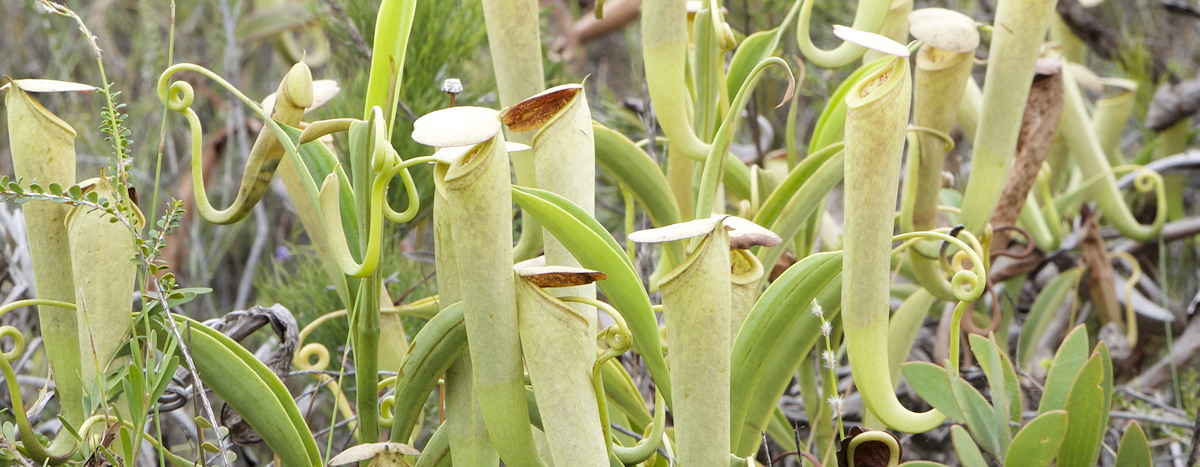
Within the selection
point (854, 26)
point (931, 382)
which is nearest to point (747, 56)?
point (854, 26)

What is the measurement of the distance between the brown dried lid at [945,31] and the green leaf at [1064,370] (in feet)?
0.66

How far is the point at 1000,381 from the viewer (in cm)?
58

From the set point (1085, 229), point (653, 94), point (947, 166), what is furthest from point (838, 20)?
point (653, 94)

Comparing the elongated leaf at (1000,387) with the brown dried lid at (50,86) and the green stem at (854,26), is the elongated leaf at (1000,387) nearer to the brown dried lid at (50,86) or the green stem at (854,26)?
the green stem at (854,26)

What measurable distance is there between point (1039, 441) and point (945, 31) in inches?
10.9

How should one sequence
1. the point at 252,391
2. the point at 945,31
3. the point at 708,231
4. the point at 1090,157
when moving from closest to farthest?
the point at 708,231 → the point at 252,391 → the point at 945,31 → the point at 1090,157

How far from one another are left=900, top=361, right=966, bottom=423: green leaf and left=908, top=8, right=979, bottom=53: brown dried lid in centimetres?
21

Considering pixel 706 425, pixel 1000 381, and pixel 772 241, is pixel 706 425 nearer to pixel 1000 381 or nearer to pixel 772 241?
pixel 772 241

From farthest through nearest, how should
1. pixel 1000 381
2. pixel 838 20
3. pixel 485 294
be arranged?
1. pixel 838 20
2. pixel 1000 381
3. pixel 485 294

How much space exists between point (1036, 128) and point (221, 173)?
5.20ft

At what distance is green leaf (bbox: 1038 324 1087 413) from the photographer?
0.58 meters

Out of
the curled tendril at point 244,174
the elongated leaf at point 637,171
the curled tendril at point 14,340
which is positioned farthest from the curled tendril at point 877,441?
the curled tendril at point 14,340

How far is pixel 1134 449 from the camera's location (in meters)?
0.59

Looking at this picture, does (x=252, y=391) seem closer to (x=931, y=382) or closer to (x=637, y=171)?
(x=637, y=171)
